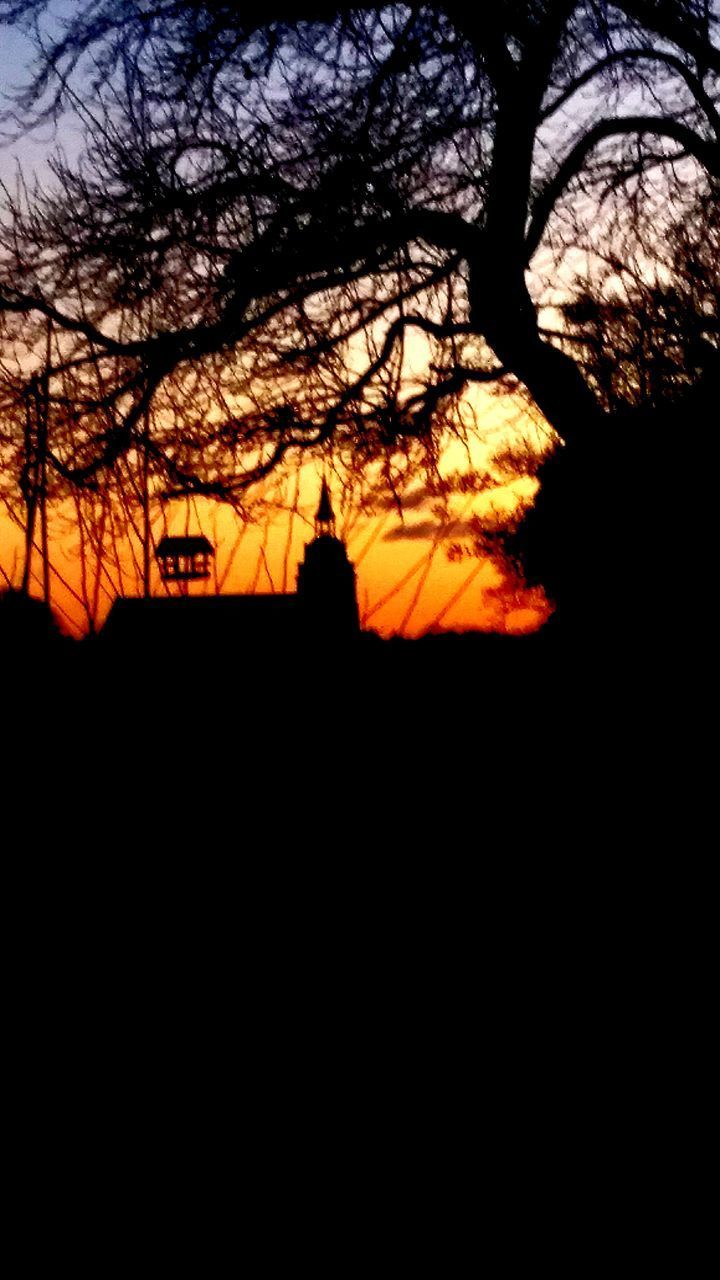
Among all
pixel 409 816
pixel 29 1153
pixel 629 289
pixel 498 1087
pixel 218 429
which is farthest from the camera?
pixel 629 289

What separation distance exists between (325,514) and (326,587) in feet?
24.5

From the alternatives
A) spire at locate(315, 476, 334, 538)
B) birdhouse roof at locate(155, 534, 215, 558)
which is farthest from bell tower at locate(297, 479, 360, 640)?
birdhouse roof at locate(155, 534, 215, 558)

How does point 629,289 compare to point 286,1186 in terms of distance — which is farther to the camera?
point 629,289

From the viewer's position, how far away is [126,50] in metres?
7.67

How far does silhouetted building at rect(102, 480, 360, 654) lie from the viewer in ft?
38.4

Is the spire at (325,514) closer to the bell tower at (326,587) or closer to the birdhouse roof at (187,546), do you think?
the bell tower at (326,587)

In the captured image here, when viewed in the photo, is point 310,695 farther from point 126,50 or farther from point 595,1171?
point 595,1171

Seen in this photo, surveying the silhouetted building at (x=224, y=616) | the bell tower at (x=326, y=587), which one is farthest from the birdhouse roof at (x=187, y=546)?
the bell tower at (x=326, y=587)

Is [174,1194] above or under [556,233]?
under

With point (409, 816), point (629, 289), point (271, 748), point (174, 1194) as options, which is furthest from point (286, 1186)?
point (629, 289)

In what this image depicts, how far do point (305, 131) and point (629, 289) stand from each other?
3.14m

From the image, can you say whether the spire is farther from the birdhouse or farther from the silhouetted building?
the birdhouse

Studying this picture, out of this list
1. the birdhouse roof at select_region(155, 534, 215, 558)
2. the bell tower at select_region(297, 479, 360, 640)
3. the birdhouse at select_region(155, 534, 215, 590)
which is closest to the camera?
the bell tower at select_region(297, 479, 360, 640)

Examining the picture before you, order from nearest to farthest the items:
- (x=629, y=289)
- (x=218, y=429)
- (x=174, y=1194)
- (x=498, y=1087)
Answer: (x=174, y=1194) → (x=498, y=1087) → (x=218, y=429) → (x=629, y=289)
